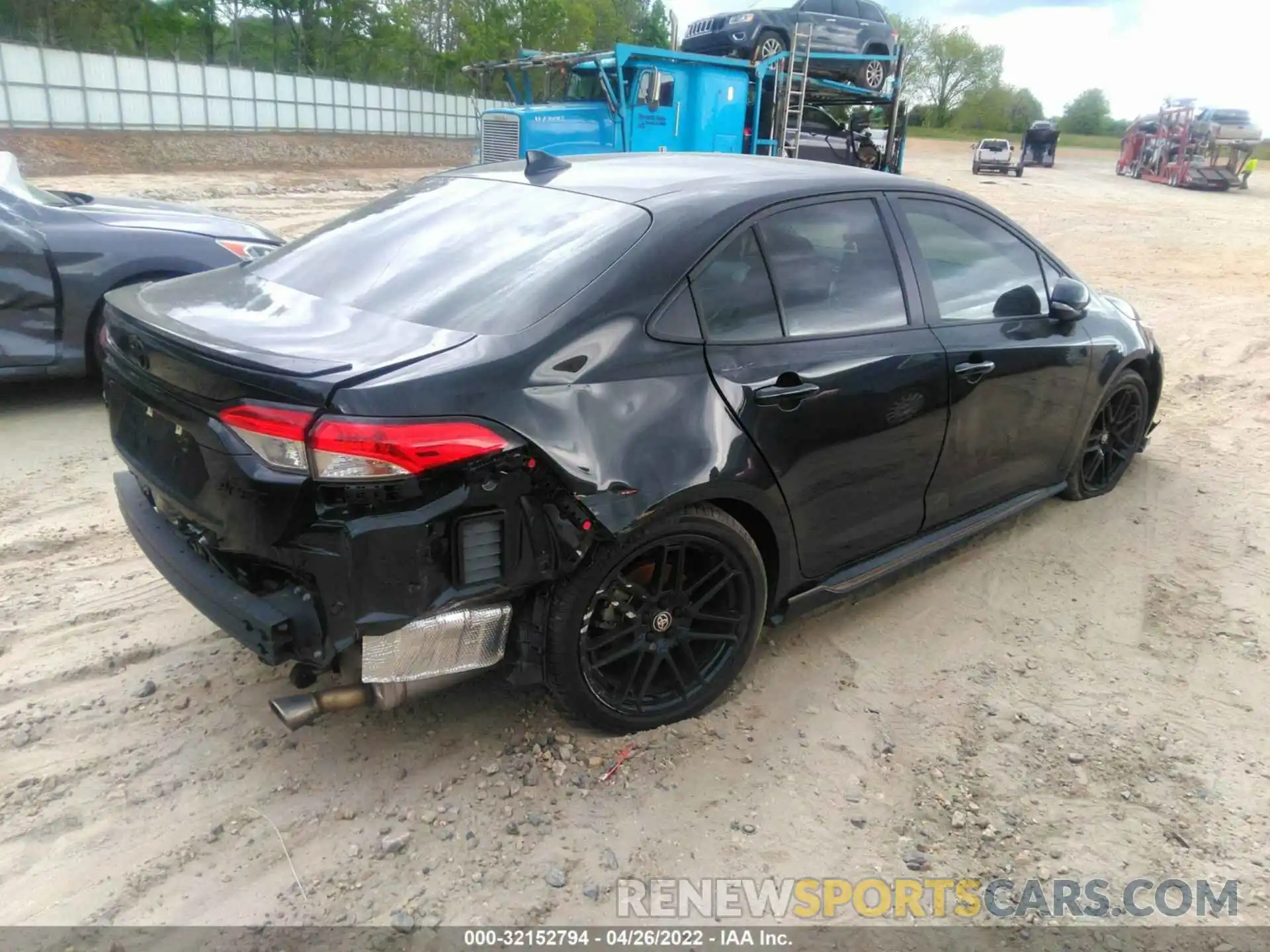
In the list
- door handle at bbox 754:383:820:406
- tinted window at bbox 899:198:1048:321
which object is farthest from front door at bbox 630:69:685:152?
door handle at bbox 754:383:820:406

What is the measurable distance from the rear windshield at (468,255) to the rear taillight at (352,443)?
377 mm

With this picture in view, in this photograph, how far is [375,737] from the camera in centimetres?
288

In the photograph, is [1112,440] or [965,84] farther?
[965,84]

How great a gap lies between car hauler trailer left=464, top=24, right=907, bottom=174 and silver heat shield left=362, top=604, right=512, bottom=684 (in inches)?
413

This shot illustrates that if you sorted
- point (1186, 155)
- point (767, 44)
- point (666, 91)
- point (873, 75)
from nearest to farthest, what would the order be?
point (666, 91), point (767, 44), point (873, 75), point (1186, 155)

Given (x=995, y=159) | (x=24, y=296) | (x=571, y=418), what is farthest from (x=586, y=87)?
(x=995, y=159)

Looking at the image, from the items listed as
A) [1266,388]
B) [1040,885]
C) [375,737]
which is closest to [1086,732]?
[1040,885]

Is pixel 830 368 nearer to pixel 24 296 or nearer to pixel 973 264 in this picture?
pixel 973 264

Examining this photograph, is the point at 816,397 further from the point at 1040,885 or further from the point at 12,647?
the point at 12,647

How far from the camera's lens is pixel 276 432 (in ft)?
7.30

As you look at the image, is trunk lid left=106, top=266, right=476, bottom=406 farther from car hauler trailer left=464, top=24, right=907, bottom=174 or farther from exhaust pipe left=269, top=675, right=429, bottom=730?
car hauler trailer left=464, top=24, right=907, bottom=174

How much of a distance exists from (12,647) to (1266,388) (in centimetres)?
781

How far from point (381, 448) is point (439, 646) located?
22.8 inches

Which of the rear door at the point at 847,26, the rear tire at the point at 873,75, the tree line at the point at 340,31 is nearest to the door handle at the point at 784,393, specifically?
the rear door at the point at 847,26
